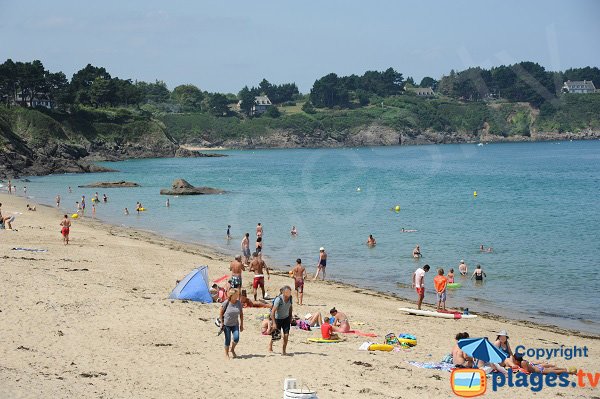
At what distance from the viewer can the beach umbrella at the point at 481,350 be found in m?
13.4

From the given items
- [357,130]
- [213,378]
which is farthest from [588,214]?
[357,130]

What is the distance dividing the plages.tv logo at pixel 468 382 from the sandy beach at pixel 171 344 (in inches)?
7.8

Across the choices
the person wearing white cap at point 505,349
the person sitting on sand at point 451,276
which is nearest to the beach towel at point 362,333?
the person wearing white cap at point 505,349

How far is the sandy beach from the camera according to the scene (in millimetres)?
11875

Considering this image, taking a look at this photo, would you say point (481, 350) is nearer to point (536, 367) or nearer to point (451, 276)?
point (536, 367)

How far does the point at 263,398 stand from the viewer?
11508mm

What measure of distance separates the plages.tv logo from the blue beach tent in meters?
7.77

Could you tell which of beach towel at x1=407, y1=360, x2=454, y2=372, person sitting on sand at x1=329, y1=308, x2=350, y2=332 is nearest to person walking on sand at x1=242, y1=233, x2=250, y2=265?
person sitting on sand at x1=329, y1=308, x2=350, y2=332

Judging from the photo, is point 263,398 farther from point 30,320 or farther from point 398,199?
point 398,199

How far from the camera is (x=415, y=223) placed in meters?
45.3

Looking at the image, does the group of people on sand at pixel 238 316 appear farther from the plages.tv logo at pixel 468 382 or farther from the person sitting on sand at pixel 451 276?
the person sitting on sand at pixel 451 276

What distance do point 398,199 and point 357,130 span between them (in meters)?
136

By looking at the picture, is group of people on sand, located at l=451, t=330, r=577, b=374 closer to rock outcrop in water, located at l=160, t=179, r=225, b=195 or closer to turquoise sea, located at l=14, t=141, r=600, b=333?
turquoise sea, located at l=14, t=141, r=600, b=333

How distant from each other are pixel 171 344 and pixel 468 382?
18.7ft
